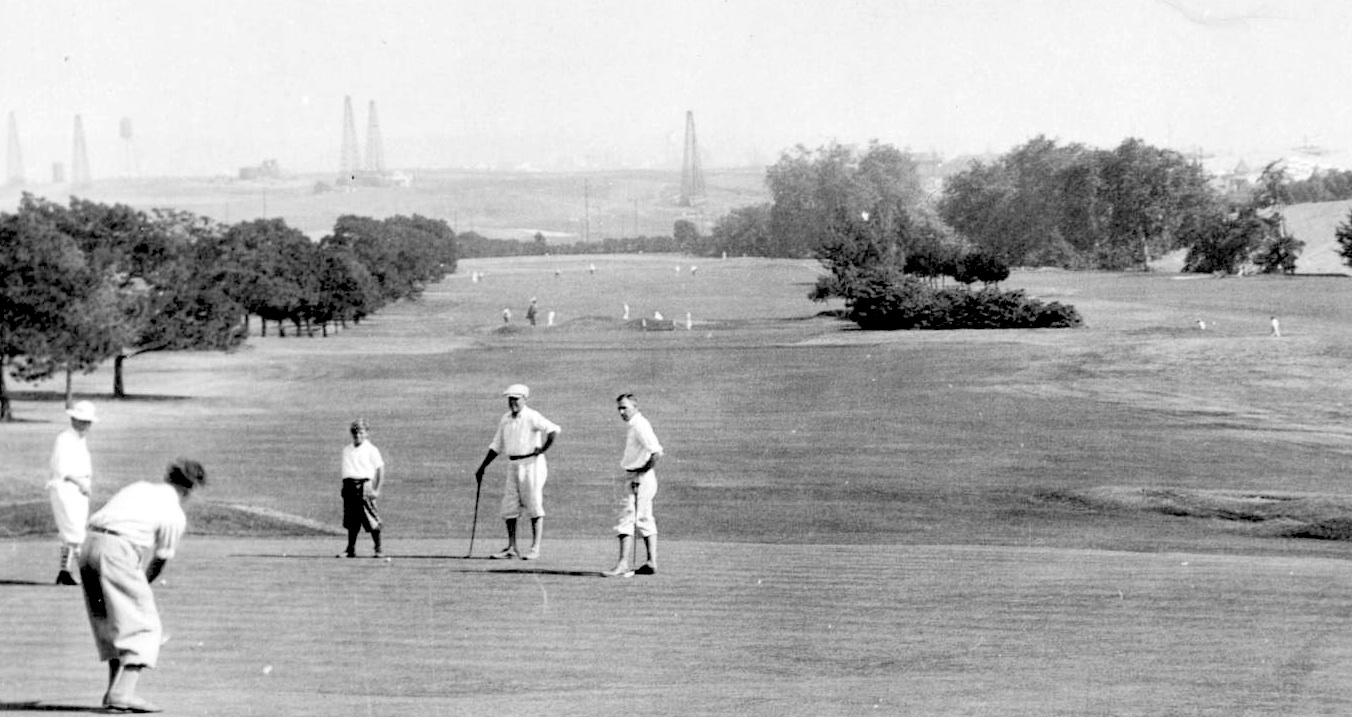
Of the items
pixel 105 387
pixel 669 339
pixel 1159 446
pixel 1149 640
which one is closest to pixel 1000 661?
pixel 1149 640

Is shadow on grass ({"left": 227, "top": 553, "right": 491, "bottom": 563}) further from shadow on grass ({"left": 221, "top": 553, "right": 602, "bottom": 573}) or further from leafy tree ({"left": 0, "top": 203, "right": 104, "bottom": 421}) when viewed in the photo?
leafy tree ({"left": 0, "top": 203, "right": 104, "bottom": 421})

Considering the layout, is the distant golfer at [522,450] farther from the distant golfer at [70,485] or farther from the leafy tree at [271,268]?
the leafy tree at [271,268]

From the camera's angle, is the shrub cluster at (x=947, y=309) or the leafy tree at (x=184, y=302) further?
the shrub cluster at (x=947, y=309)

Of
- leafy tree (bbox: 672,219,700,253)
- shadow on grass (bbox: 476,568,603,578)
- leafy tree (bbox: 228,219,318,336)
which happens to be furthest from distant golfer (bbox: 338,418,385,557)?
leafy tree (bbox: 672,219,700,253)

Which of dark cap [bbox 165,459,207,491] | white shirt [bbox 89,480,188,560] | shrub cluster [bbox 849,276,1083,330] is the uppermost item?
dark cap [bbox 165,459,207,491]

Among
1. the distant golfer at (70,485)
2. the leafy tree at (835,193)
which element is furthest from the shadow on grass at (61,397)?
the distant golfer at (70,485)

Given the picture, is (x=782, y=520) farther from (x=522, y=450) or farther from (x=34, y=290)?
(x=34, y=290)
